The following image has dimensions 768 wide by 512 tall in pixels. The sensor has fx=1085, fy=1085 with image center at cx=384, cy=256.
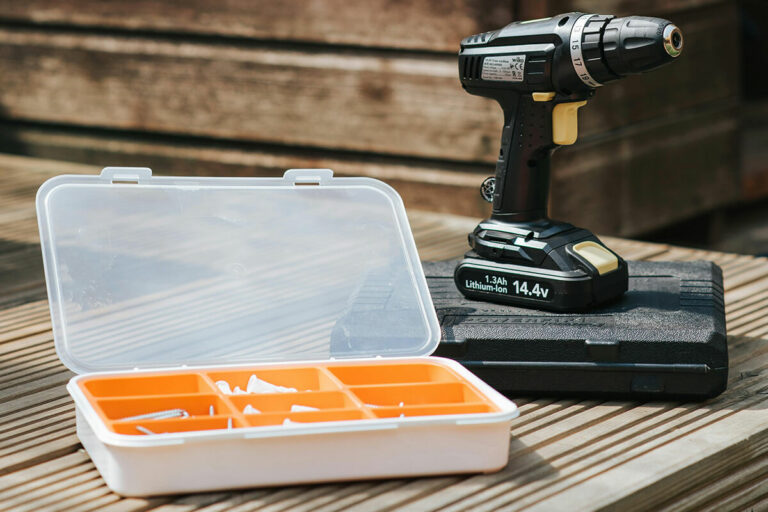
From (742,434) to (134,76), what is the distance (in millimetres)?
2744

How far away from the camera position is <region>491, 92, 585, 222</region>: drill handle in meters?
1.74

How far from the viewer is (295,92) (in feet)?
11.2

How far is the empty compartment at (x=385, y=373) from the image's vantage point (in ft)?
5.09

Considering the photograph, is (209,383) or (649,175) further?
(649,175)

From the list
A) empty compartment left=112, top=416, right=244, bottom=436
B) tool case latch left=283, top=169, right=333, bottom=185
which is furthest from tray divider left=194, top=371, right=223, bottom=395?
tool case latch left=283, top=169, right=333, bottom=185

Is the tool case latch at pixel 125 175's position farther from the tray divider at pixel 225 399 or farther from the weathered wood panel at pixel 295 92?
the weathered wood panel at pixel 295 92

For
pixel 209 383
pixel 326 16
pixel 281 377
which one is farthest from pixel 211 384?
pixel 326 16

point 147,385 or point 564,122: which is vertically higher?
point 564,122

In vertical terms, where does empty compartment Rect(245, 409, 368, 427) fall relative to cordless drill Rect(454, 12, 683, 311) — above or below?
below

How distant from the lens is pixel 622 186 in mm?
3340

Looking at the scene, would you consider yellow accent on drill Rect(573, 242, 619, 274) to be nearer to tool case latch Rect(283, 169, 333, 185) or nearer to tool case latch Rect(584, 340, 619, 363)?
tool case latch Rect(584, 340, 619, 363)

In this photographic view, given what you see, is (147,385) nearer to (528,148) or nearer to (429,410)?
(429,410)

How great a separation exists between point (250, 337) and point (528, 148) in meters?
0.55

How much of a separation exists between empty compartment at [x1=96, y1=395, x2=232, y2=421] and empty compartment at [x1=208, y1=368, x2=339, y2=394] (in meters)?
0.08
